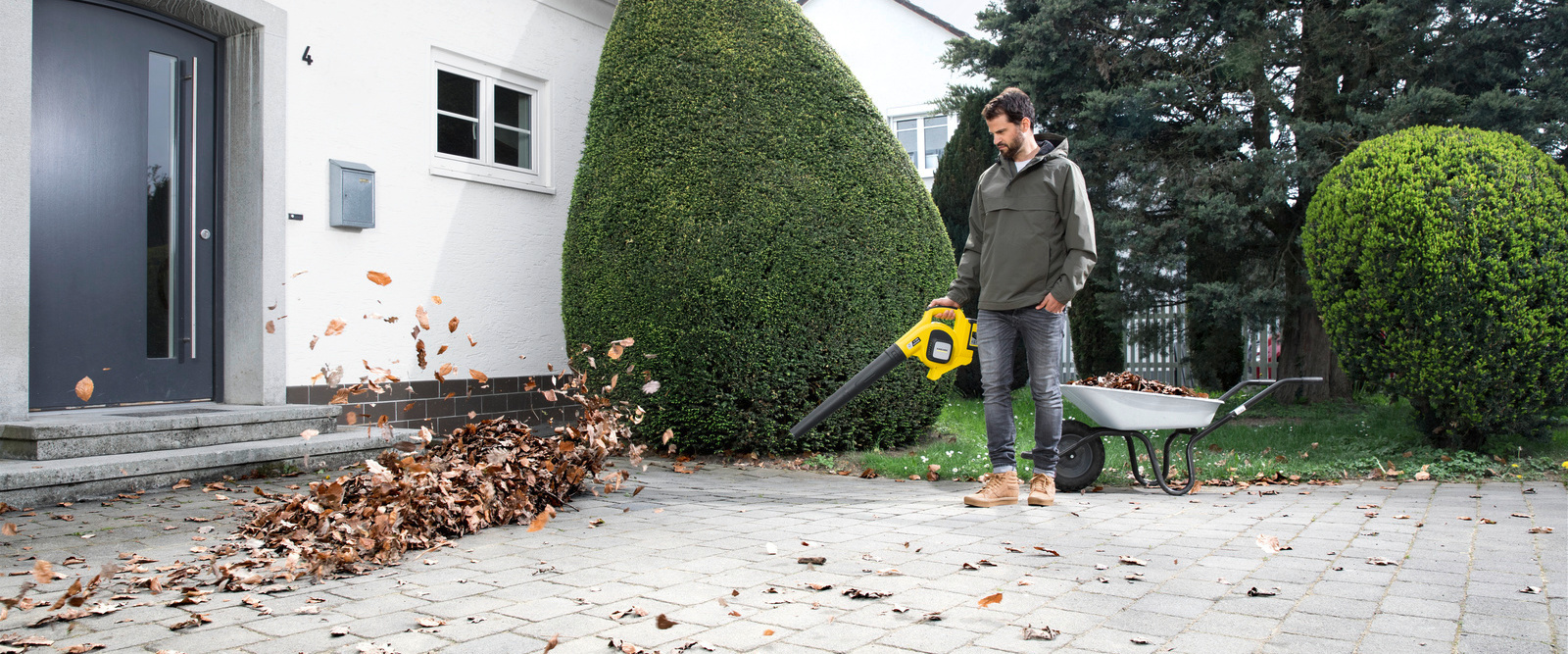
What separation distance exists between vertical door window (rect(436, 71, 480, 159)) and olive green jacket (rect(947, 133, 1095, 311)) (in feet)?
14.5

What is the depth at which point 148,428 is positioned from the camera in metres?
4.79

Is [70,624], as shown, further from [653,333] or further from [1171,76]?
[1171,76]

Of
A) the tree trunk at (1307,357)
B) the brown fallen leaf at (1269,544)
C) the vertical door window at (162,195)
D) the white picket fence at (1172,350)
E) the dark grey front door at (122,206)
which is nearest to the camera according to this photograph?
the brown fallen leaf at (1269,544)

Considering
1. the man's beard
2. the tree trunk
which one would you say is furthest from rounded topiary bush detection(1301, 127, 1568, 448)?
the tree trunk

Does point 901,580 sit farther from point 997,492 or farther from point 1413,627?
point 997,492

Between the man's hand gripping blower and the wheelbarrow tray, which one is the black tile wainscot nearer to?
the man's hand gripping blower

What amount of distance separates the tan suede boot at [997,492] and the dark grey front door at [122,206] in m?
4.64

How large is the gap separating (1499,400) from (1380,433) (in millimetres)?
1370

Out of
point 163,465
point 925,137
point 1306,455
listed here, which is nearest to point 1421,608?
point 1306,455

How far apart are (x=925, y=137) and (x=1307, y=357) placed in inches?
408

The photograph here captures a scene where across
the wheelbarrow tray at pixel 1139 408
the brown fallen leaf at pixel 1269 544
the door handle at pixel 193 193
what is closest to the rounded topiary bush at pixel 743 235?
the wheelbarrow tray at pixel 1139 408

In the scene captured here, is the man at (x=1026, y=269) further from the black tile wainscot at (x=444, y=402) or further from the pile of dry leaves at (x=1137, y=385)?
the black tile wainscot at (x=444, y=402)

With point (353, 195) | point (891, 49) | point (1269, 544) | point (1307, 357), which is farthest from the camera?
point (891, 49)

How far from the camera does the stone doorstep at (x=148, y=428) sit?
443cm
